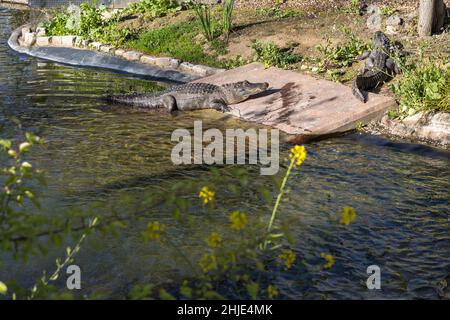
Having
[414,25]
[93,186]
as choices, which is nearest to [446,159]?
[93,186]

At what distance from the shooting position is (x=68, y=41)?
1650 cm

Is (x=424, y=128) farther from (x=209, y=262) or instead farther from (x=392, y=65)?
(x=209, y=262)

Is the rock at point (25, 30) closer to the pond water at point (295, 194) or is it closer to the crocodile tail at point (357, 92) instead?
the pond water at point (295, 194)

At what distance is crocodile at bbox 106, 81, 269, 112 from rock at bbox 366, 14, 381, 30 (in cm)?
386

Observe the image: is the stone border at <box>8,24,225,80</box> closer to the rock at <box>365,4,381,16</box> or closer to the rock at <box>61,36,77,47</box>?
the rock at <box>61,36,77,47</box>

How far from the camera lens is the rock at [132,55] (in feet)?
48.3

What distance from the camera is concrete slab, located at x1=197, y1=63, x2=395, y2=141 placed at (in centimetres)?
964

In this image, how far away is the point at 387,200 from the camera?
709 cm

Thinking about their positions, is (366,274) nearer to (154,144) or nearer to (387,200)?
(387,200)

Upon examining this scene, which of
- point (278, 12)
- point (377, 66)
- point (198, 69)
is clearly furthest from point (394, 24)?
point (198, 69)

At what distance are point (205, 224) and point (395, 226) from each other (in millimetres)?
1983

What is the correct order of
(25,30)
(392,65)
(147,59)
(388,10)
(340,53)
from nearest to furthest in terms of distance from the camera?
1. (392,65)
2. (340,53)
3. (388,10)
4. (147,59)
5. (25,30)

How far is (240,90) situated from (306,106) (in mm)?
1356

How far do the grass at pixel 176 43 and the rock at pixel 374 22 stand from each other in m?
3.47
